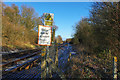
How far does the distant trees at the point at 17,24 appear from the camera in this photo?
20.2 metres

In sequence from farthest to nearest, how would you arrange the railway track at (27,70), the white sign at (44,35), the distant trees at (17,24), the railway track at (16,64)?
the distant trees at (17,24) < the railway track at (16,64) < the railway track at (27,70) < the white sign at (44,35)

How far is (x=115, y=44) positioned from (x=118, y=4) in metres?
2.23

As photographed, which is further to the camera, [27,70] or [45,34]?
[27,70]

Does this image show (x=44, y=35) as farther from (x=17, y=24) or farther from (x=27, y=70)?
(x=17, y=24)

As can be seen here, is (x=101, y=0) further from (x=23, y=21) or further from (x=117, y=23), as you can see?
(x=23, y=21)

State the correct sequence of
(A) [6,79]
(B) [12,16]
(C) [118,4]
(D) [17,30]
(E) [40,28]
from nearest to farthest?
(E) [40,28] < (C) [118,4] < (A) [6,79] < (D) [17,30] < (B) [12,16]

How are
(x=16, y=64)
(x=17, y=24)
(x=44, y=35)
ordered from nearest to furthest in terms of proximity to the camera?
(x=44, y=35) < (x=16, y=64) < (x=17, y=24)

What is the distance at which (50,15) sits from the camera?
3.91m

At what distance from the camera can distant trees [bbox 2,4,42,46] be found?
795 inches

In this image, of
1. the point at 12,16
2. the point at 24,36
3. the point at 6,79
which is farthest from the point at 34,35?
the point at 6,79

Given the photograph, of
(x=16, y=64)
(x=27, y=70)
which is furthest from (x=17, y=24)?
(x=27, y=70)

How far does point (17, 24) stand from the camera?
24266 millimetres

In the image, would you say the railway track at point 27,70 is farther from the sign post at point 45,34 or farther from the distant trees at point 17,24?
the distant trees at point 17,24

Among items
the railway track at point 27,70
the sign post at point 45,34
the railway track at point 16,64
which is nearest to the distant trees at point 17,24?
the railway track at point 16,64
